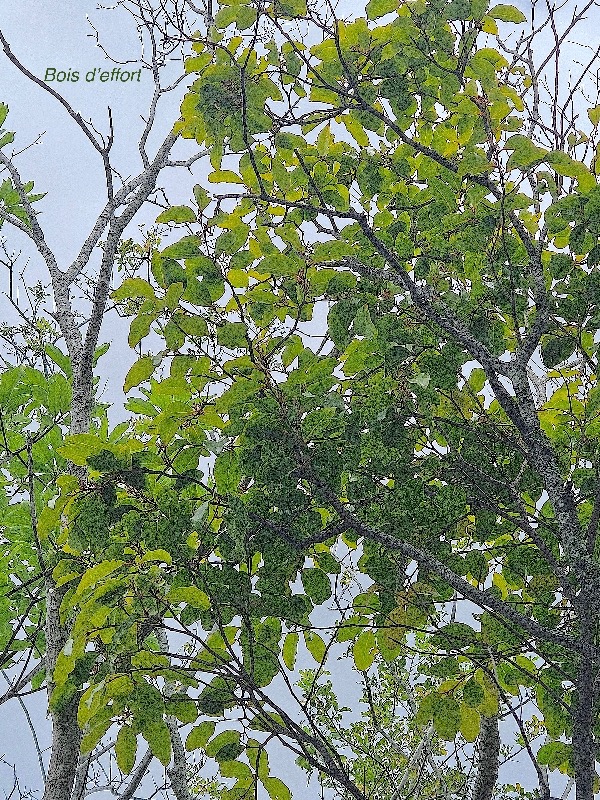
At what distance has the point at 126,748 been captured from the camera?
7.82 ft

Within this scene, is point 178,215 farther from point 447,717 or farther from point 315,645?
point 447,717

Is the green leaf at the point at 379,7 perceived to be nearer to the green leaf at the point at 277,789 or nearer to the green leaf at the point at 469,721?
the green leaf at the point at 469,721

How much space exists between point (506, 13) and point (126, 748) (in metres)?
2.98

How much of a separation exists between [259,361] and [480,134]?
1.25 metres

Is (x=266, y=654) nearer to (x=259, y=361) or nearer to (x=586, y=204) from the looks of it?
(x=259, y=361)

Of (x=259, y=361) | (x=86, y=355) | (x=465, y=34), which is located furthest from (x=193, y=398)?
(x=86, y=355)

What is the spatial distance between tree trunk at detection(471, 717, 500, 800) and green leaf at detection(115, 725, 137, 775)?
214 cm

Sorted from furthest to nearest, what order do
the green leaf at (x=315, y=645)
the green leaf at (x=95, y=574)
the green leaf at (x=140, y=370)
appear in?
the green leaf at (x=315, y=645), the green leaf at (x=140, y=370), the green leaf at (x=95, y=574)

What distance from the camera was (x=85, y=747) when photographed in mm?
2355

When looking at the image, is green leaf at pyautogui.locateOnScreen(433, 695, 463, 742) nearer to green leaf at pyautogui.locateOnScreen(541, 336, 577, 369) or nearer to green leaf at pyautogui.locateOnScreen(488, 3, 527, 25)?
green leaf at pyautogui.locateOnScreen(541, 336, 577, 369)

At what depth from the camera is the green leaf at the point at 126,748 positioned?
2.38 meters

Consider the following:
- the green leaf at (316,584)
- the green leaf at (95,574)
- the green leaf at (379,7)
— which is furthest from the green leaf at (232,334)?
the green leaf at (379,7)

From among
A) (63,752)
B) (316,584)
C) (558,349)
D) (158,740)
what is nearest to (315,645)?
(316,584)

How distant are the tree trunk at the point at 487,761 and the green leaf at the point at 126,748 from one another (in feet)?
7.02
